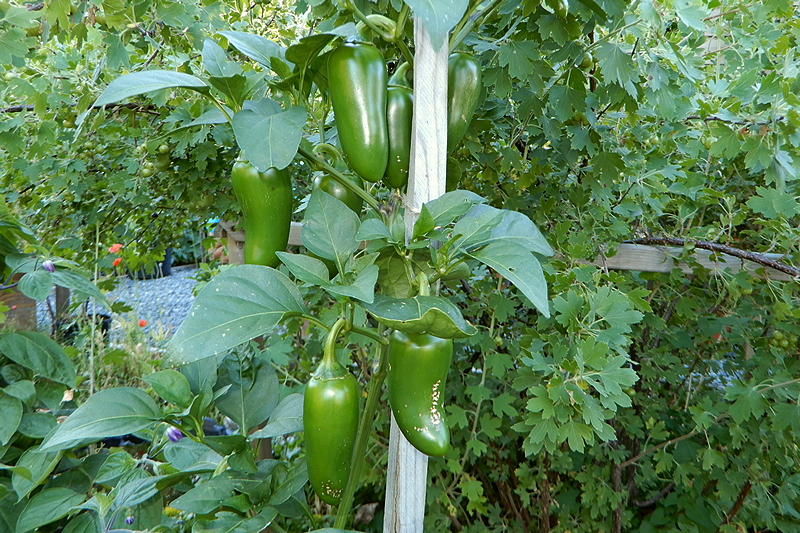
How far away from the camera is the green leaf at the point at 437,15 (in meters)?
0.43

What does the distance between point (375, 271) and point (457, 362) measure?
1.09m

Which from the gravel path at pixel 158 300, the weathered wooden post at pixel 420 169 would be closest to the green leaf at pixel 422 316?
the weathered wooden post at pixel 420 169

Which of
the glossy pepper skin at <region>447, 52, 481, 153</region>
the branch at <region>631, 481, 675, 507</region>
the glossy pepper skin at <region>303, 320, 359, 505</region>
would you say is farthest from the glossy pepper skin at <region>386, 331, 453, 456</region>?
the branch at <region>631, 481, 675, 507</region>

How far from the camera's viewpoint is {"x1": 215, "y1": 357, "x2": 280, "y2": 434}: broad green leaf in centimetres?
78

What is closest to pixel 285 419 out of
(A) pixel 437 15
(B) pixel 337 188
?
(B) pixel 337 188

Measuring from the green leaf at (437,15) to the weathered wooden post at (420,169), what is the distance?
0.32 ft

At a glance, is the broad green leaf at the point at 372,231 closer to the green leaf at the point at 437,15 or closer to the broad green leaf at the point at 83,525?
the green leaf at the point at 437,15

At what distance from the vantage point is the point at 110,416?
0.61m

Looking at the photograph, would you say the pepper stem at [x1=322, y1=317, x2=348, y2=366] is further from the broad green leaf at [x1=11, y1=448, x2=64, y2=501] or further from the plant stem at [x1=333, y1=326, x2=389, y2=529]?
the broad green leaf at [x1=11, y1=448, x2=64, y2=501]

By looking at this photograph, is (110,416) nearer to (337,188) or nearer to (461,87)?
(337,188)

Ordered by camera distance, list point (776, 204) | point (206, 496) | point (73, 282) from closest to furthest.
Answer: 1. point (206, 496)
2. point (73, 282)
3. point (776, 204)

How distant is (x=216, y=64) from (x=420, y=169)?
24 cm

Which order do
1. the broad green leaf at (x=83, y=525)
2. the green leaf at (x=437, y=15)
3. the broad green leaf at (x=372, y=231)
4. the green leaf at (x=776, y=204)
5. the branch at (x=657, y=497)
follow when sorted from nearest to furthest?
the green leaf at (x=437, y=15) < the broad green leaf at (x=372, y=231) < the broad green leaf at (x=83, y=525) < the green leaf at (x=776, y=204) < the branch at (x=657, y=497)

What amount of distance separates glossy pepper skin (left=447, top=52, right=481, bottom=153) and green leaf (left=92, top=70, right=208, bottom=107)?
279 mm
